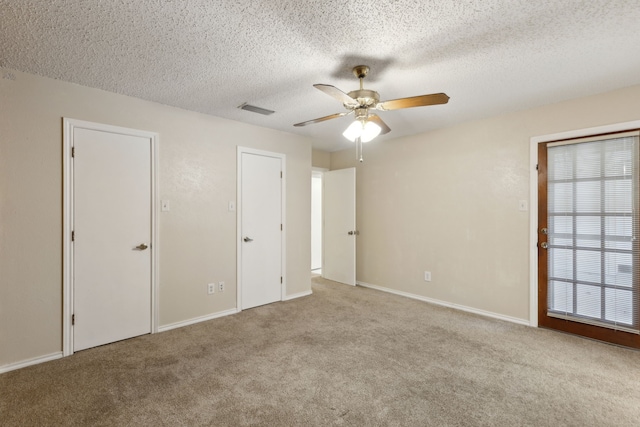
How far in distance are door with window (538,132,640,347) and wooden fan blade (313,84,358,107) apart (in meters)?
2.40

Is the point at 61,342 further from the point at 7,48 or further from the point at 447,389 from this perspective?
the point at 447,389

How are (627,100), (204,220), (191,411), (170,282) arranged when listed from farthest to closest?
(204,220), (170,282), (627,100), (191,411)

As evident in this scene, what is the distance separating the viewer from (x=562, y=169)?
313 centimetres

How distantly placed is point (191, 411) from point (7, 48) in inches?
109

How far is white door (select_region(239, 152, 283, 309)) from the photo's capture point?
12.7 feet

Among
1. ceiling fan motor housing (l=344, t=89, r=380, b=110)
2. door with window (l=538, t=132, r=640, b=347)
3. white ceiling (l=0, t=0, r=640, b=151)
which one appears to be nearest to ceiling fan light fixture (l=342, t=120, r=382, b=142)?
ceiling fan motor housing (l=344, t=89, r=380, b=110)

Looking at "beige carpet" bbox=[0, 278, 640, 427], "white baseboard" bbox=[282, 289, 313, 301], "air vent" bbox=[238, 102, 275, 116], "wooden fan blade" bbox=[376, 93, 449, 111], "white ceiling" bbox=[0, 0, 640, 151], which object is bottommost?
"beige carpet" bbox=[0, 278, 640, 427]

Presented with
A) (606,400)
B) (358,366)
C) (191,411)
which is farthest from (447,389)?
(191,411)

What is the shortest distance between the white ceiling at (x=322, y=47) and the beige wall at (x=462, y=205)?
0.33m

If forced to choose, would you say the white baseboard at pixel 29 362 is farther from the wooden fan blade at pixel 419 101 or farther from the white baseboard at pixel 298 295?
the wooden fan blade at pixel 419 101

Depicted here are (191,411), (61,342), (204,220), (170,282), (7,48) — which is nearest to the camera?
(191,411)

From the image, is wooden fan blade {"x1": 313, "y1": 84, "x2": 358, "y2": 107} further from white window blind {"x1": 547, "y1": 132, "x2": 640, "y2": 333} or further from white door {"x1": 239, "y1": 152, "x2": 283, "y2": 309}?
white window blind {"x1": 547, "y1": 132, "x2": 640, "y2": 333}

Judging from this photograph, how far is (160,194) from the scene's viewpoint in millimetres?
3176

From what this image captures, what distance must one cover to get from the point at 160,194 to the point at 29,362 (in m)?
1.74
